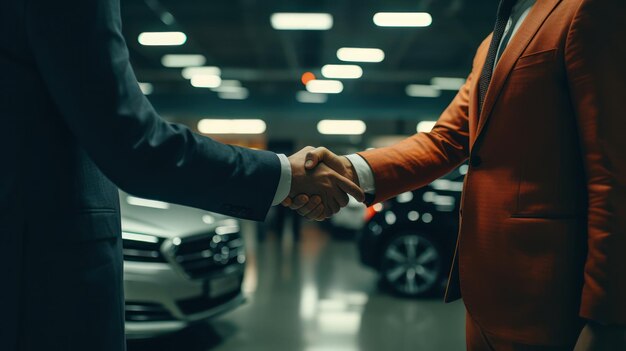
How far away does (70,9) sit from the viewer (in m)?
1.02

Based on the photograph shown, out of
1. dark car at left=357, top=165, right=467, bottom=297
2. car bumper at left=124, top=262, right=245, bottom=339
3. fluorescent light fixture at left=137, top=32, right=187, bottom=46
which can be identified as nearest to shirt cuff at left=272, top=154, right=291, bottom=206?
car bumper at left=124, top=262, right=245, bottom=339

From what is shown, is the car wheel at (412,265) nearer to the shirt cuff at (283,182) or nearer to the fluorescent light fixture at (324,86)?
the shirt cuff at (283,182)

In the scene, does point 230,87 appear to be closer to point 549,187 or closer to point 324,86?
point 324,86

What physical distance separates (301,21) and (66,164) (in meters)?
8.36

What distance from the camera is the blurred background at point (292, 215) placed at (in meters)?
3.76

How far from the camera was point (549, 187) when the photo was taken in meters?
1.27

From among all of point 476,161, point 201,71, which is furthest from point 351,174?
point 201,71

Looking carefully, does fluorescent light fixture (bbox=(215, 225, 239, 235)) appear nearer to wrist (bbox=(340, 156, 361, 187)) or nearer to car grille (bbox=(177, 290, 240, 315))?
car grille (bbox=(177, 290, 240, 315))

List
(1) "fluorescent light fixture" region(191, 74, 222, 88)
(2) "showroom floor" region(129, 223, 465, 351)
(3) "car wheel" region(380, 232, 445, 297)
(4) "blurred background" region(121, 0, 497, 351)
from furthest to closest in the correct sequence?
(1) "fluorescent light fixture" region(191, 74, 222, 88), (3) "car wheel" region(380, 232, 445, 297), (2) "showroom floor" region(129, 223, 465, 351), (4) "blurred background" region(121, 0, 497, 351)

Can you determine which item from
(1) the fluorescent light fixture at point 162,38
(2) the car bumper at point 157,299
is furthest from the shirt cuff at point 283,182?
(1) the fluorescent light fixture at point 162,38

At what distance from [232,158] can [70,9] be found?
19.7 inches

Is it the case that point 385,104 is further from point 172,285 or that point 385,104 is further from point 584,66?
point 584,66

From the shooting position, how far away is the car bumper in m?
3.36

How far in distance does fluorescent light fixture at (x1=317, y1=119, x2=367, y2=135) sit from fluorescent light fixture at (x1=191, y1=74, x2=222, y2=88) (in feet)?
18.1
